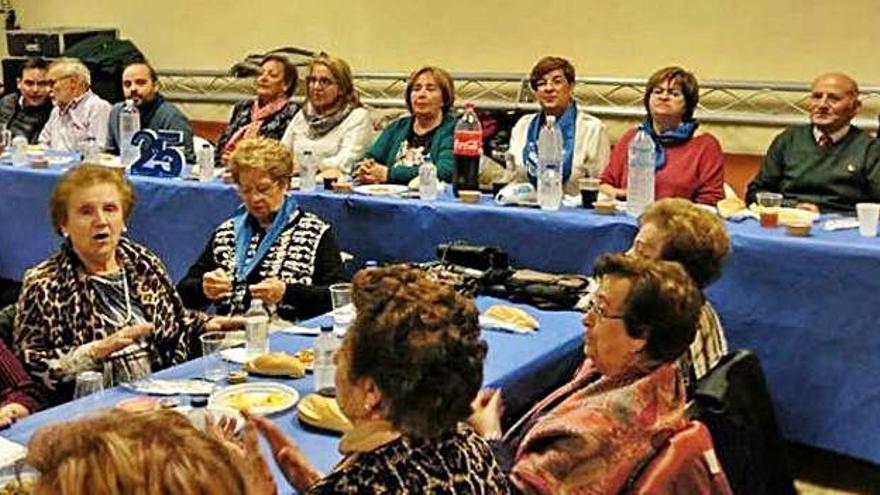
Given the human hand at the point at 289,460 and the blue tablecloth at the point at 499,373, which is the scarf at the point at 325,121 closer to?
the blue tablecloth at the point at 499,373

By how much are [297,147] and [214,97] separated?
2.40 meters

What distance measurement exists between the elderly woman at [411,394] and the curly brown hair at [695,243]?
1059 mm

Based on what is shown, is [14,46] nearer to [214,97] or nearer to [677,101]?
[214,97]

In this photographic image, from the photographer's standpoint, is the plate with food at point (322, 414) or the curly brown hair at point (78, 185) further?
the curly brown hair at point (78, 185)

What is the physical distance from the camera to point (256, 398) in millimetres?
2268

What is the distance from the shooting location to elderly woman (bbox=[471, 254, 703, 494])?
1.88m

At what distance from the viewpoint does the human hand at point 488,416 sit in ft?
7.14

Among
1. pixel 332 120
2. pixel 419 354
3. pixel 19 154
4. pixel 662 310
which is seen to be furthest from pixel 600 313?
pixel 19 154

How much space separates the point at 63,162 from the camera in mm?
5082

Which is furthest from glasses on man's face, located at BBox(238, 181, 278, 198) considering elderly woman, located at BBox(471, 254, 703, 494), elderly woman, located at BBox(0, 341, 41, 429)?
elderly woman, located at BBox(471, 254, 703, 494)

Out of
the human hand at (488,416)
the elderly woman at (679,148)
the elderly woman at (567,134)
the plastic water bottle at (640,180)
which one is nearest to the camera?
the human hand at (488,416)

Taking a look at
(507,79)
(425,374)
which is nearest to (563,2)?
(507,79)

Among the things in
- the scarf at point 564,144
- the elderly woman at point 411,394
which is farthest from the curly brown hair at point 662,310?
the scarf at point 564,144

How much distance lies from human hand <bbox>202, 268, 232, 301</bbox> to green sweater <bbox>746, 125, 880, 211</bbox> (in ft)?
6.91
